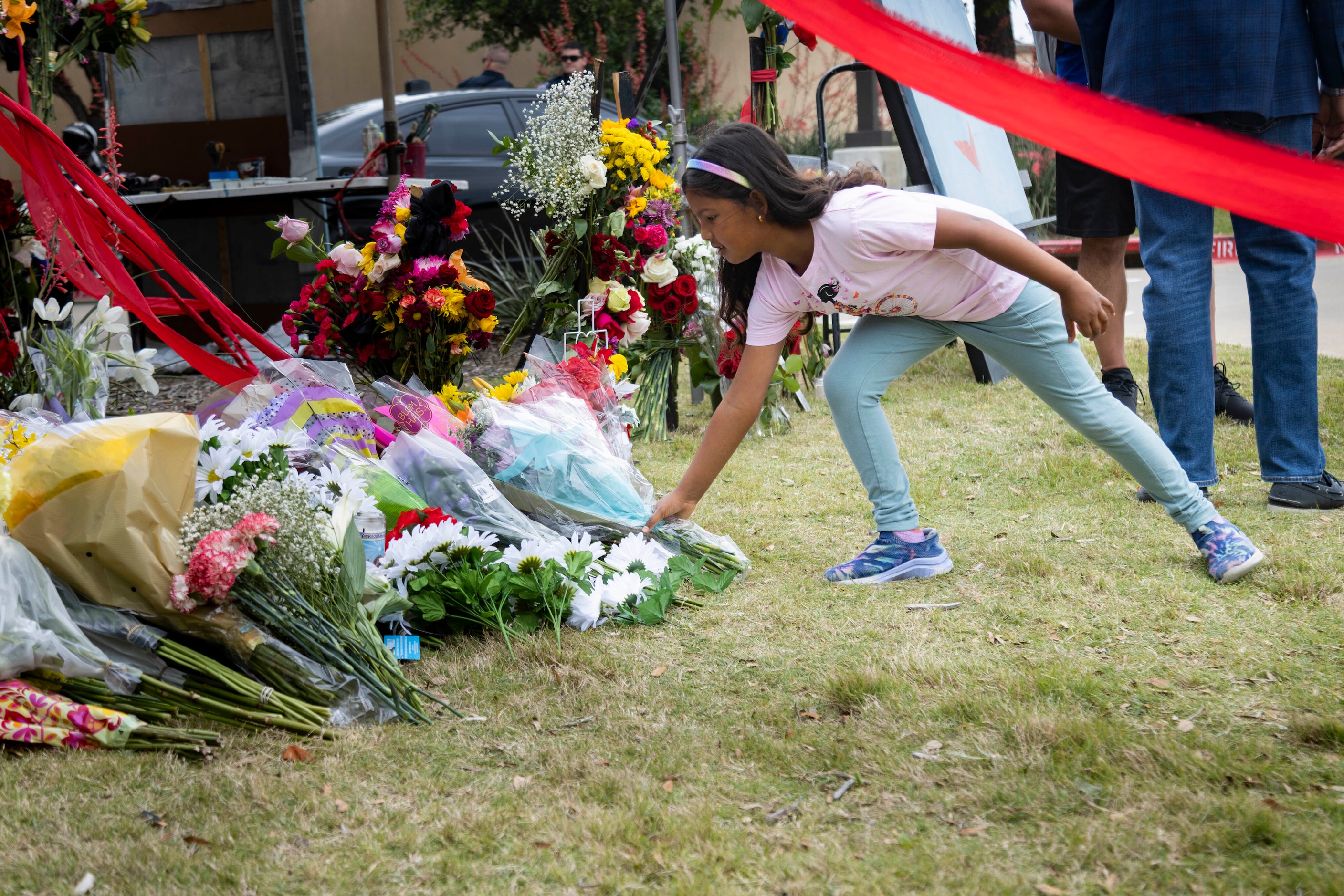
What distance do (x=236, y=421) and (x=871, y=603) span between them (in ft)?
5.11

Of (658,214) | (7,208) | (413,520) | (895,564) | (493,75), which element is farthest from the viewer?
(493,75)

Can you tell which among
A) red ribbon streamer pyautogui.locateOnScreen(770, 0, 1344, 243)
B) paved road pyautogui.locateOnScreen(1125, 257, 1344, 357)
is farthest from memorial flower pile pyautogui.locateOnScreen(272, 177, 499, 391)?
paved road pyautogui.locateOnScreen(1125, 257, 1344, 357)

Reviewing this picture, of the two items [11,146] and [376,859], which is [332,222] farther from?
[376,859]

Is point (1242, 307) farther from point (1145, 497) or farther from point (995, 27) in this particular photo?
point (1145, 497)

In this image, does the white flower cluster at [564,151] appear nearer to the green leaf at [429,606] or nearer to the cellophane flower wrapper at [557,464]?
the cellophane flower wrapper at [557,464]

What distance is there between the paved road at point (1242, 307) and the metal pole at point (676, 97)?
2091 millimetres

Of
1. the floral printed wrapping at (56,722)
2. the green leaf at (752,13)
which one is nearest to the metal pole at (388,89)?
the green leaf at (752,13)

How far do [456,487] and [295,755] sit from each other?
868 mm

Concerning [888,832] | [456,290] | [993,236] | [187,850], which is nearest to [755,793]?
[888,832]

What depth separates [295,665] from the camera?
1935 mm

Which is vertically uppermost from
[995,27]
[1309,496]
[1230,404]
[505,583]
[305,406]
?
[995,27]

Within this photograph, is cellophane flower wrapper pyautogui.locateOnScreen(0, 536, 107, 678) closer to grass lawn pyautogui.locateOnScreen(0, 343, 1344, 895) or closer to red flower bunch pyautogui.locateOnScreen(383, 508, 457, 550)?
grass lawn pyautogui.locateOnScreen(0, 343, 1344, 895)

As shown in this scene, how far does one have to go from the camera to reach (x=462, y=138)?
7.30 meters

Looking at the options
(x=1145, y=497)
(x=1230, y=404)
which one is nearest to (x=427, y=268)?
(x=1145, y=497)
